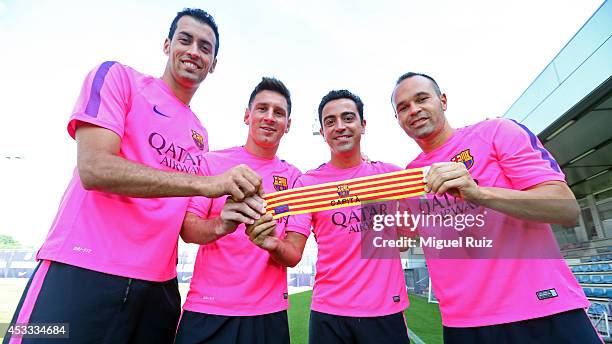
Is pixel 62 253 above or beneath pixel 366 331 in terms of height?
above

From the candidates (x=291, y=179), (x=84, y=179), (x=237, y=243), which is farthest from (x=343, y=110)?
(x=84, y=179)

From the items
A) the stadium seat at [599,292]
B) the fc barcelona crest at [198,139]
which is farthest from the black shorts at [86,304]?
the stadium seat at [599,292]

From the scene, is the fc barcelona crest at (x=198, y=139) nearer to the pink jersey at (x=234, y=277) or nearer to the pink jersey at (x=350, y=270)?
the pink jersey at (x=234, y=277)

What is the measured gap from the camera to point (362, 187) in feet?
7.38

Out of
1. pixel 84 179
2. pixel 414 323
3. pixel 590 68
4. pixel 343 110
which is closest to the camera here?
pixel 84 179

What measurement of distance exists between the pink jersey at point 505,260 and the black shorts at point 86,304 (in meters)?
1.80

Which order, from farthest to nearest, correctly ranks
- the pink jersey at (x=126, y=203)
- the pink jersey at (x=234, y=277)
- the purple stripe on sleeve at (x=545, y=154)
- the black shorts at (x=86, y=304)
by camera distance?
the pink jersey at (x=234, y=277), the purple stripe on sleeve at (x=545, y=154), the pink jersey at (x=126, y=203), the black shorts at (x=86, y=304)

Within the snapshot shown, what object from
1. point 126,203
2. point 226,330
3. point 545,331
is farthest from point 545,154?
point 126,203

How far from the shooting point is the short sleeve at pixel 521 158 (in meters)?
1.77

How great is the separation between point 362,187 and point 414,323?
359 inches

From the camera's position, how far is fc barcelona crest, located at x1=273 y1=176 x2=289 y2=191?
96.9 inches

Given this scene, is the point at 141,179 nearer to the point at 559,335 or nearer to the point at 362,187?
the point at 362,187

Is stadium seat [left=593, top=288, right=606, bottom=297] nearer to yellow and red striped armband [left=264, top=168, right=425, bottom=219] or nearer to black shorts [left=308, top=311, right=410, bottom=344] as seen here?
black shorts [left=308, top=311, right=410, bottom=344]

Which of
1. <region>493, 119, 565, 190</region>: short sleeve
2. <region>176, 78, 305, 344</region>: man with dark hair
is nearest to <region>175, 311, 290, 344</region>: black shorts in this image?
<region>176, 78, 305, 344</region>: man with dark hair
